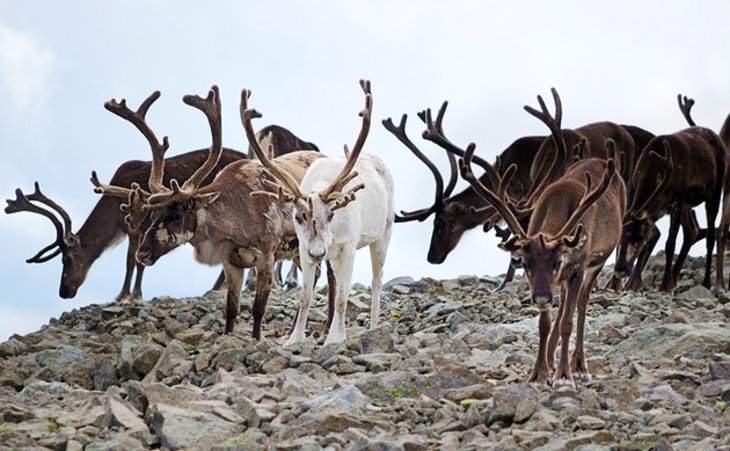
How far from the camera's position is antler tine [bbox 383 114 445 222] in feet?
53.3

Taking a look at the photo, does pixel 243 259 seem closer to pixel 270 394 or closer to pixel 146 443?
pixel 270 394

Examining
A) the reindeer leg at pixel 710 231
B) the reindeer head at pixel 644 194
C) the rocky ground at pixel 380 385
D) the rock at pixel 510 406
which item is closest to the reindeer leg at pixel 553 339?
the rocky ground at pixel 380 385

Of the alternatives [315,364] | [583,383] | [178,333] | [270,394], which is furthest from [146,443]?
[178,333]

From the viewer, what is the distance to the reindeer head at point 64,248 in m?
16.9

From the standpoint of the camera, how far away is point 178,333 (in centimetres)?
1258

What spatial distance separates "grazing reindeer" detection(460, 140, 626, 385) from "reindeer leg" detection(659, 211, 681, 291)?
6388 mm

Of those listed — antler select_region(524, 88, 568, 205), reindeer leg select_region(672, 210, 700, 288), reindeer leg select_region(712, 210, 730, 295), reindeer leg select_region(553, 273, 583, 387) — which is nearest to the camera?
reindeer leg select_region(553, 273, 583, 387)

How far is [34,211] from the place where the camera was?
16969 mm

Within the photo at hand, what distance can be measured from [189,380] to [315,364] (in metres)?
1.22

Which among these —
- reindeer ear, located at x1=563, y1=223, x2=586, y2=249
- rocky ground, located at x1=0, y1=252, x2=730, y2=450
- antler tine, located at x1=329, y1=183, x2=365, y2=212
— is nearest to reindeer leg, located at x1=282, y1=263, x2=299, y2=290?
rocky ground, located at x1=0, y1=252, x2=730, y2=450

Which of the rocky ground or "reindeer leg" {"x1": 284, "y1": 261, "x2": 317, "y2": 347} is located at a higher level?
"reindeer leg" {"x1": 284, "y1": 261, "x2": 317, "y2": 347}

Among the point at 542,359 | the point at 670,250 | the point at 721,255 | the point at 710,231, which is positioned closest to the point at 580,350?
the point at 542,359

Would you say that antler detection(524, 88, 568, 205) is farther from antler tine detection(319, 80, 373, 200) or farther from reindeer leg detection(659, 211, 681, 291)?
antler tine detection(319, 80, 373, 200)

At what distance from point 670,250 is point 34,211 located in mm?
9592
